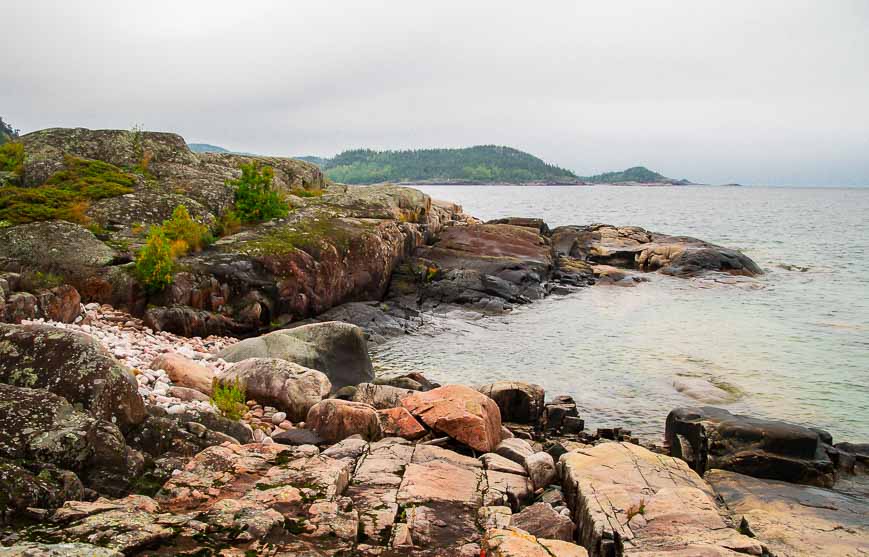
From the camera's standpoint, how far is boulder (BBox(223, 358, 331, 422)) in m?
11.6

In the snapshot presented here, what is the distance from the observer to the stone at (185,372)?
11281 mm

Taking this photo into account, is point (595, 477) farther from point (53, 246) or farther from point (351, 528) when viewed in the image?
point (53, 246)

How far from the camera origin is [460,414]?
1067cm

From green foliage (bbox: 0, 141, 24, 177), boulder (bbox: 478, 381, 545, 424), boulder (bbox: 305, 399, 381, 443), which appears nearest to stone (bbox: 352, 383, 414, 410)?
boulder (bbox: 305, 399, 381, 443)

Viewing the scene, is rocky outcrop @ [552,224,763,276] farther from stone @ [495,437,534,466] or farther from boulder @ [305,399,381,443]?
boulder @ [305,399,381,443]

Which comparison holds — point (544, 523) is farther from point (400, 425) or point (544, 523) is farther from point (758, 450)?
point (758, 450)

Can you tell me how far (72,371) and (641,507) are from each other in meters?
7.59

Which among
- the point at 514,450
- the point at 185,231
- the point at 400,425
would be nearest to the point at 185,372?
the point at 400,425

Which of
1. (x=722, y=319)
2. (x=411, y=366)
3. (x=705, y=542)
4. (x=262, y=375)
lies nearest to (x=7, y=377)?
(x=262, y=375)

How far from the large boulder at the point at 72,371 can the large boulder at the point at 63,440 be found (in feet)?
1.39

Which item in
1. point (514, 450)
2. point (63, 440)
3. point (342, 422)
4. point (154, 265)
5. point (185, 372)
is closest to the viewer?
point (63, 440)

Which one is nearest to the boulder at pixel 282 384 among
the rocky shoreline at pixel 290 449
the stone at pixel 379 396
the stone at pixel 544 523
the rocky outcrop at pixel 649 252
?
the rocky shoreline at pixel 290 449

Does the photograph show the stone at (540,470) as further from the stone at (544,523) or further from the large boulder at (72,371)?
the large boulder at (72,371)

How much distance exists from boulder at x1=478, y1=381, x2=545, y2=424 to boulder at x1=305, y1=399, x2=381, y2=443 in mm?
4728
